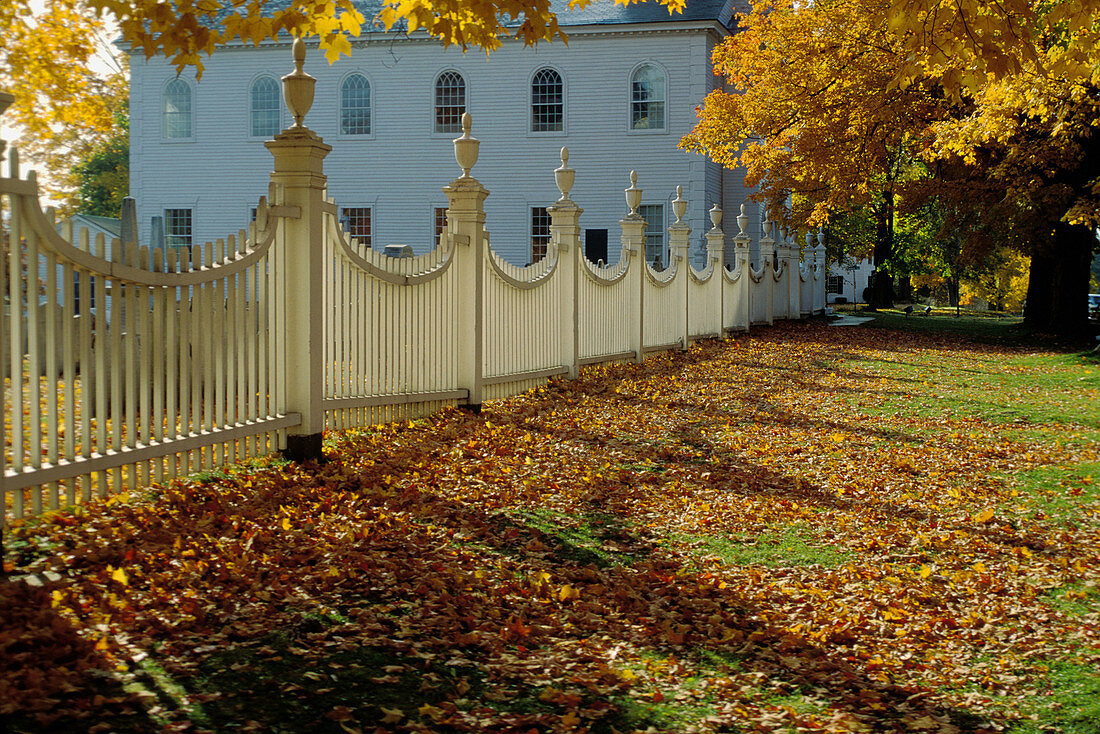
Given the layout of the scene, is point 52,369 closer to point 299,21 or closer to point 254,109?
point 299,21

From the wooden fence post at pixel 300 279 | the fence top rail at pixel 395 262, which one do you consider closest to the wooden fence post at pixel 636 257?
the fence top rail at pixel 395 262

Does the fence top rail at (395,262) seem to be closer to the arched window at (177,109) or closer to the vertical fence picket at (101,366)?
the vertical fence picket at (101,366)

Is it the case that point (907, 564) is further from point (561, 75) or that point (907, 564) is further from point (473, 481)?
point (561, 75)

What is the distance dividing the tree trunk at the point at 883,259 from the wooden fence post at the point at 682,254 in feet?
Answer: 90.2

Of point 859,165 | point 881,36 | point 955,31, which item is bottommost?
point 955,31

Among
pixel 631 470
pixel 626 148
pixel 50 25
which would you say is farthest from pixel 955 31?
pixel 626 148

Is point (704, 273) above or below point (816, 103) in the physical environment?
below

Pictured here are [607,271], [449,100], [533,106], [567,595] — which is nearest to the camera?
[567,595]

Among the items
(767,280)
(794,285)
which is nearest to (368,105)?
(767,280)

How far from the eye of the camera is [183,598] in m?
4.42

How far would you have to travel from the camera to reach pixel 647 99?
1139 inches

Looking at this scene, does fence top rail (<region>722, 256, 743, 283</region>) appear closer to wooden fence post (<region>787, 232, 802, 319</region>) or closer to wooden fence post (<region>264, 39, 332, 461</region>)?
wooden fence post (<region>787, 232, 802, 319</region>)

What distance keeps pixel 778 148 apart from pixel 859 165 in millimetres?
2368

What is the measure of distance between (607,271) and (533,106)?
16452 millimetres
